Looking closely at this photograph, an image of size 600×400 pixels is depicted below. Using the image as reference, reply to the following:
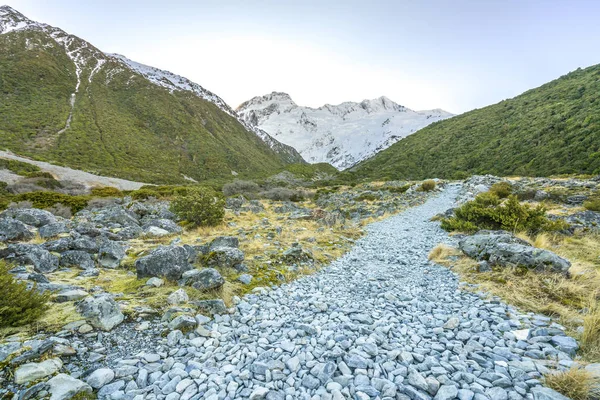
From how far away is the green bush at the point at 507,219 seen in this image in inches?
436

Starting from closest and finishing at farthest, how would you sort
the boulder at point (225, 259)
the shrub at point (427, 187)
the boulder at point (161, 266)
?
the boulder at point (161, 266)
the boulder at point (225, 259)
the shrub at point (427, 187)

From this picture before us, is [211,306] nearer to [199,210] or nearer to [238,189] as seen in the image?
[199,210]

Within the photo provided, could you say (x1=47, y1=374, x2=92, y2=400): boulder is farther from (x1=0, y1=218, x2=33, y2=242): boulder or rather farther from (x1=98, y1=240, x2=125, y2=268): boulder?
(x1=0, y1=218, x2=33, y2=242): boulder

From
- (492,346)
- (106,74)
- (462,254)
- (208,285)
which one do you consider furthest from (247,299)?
(106,74)

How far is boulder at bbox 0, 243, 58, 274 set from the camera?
21.1 ft

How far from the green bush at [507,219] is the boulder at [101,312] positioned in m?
14.2

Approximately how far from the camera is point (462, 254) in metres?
8.91

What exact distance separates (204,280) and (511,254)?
8.04 m

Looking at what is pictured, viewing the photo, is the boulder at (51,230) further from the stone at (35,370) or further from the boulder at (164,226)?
the stone at (35,370)

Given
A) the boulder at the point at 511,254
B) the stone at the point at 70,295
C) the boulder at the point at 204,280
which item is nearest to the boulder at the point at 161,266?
the boulder at the point at 204,280

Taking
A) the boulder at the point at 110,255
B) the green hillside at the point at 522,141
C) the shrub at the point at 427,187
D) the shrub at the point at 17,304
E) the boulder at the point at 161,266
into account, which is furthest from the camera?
the green hillside at the point at 522,141

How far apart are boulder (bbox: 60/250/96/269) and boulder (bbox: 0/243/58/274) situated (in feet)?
0.67

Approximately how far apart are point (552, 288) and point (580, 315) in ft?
4.29

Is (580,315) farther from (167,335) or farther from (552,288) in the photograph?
(167,335)
